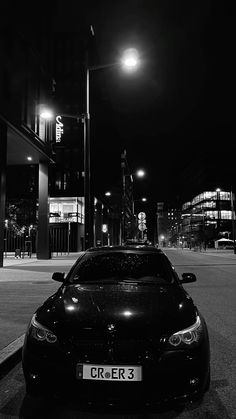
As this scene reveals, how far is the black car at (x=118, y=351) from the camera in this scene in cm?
293

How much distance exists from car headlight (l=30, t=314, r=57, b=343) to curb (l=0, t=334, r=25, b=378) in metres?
1.14

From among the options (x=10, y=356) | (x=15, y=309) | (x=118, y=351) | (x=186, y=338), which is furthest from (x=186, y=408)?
(x=15, y=309)

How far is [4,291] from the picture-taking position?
10344 mm

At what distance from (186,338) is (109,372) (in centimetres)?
74

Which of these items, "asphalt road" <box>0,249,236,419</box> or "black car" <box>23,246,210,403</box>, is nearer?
"black car" <box>23,246,210,403</box>

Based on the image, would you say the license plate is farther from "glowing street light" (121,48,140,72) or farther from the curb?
"glowing street light" (121,48,140,72)

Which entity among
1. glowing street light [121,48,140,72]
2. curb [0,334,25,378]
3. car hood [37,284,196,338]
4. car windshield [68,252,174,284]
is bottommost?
curb [0,334,25,378]

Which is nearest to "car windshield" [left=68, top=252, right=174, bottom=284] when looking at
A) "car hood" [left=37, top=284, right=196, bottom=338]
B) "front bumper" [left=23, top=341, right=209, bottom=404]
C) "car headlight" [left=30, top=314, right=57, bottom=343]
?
"car hood" [left=37, top=284, right=196, bottom=338]

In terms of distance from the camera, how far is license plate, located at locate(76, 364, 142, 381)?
2.94 metres

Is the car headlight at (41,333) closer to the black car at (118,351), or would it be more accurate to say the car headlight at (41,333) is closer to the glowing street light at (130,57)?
the black car at (118,351)

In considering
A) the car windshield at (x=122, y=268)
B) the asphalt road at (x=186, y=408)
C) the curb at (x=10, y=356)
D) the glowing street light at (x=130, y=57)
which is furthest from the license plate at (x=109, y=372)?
the glowing street light at (x=130, y=57)

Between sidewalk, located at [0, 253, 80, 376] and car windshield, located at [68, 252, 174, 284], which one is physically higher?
car windshield, located at [68, 252, 174, 284]

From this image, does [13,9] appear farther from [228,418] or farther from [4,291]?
[228,418]

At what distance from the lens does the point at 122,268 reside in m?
5.30
